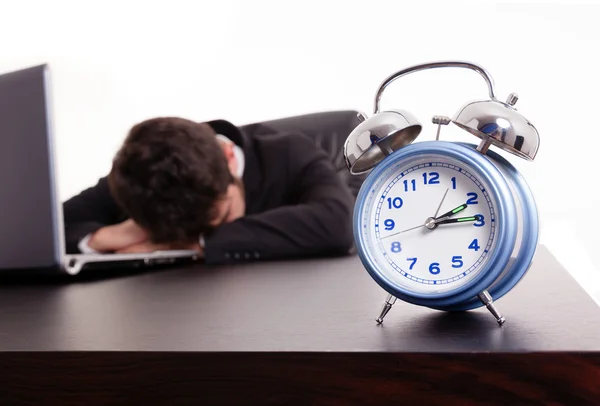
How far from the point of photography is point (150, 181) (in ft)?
6.43

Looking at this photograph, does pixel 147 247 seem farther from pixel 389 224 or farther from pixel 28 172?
pixel 389 224

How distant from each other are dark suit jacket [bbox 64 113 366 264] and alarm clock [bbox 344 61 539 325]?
3.27 ft

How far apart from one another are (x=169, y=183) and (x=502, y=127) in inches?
58.9

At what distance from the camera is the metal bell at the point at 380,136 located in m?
0.65

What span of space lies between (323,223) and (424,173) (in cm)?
112

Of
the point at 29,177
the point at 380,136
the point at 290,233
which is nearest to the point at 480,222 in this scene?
the point at 380,136

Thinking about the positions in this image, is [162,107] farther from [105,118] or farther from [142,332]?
[142,332]

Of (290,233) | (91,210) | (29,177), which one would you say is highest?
(29,177)

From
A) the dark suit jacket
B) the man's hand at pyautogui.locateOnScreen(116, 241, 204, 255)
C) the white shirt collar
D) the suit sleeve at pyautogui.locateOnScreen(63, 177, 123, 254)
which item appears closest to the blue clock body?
the dark suit jacket

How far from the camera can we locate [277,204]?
2369mm

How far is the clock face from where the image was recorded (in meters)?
0.63
